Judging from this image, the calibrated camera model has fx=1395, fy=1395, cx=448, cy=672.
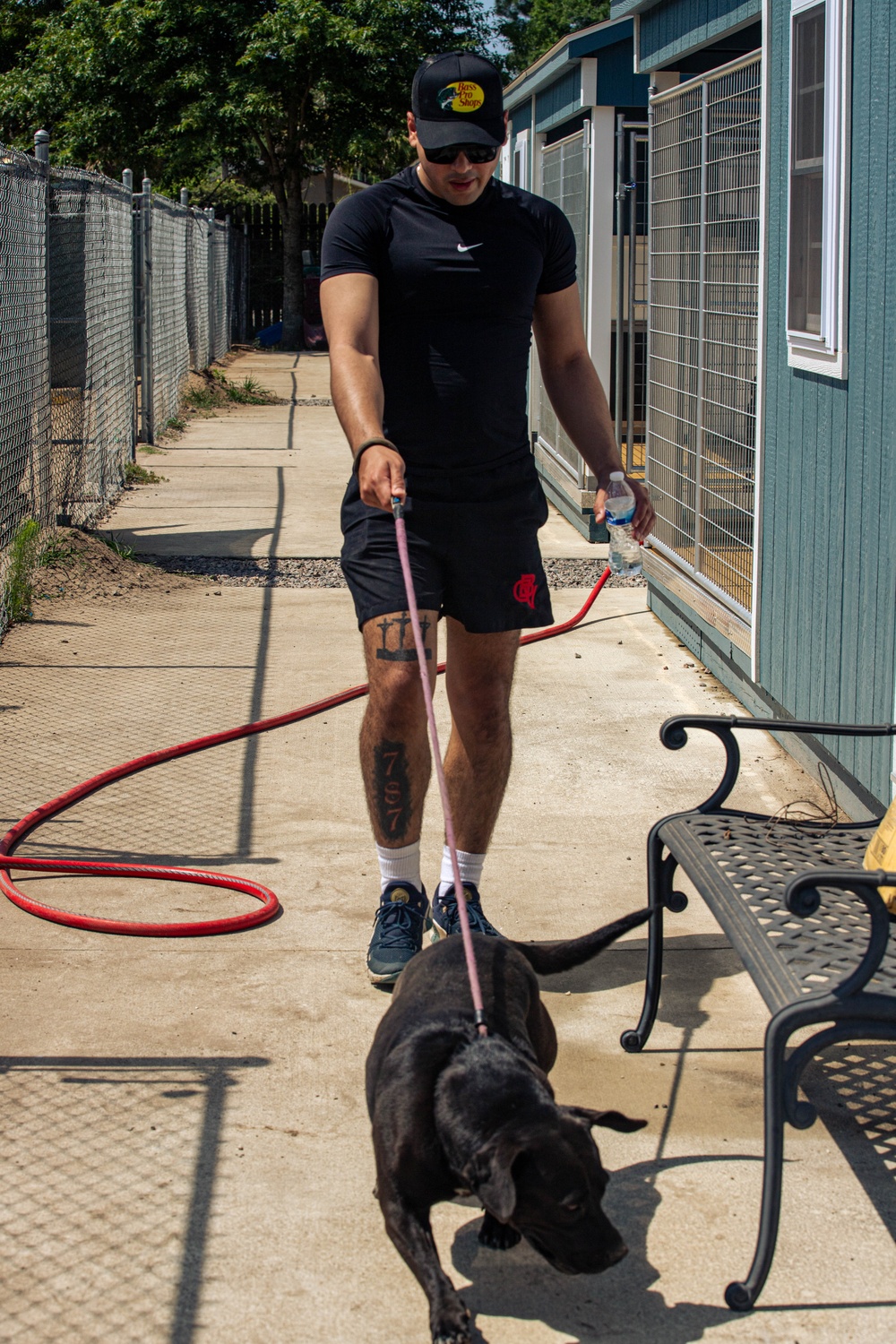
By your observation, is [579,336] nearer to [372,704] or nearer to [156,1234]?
[372,704]

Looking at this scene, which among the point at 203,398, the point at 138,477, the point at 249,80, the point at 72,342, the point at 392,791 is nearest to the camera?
the point at 392,791

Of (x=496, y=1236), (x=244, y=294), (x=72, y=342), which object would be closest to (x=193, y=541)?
(x=72, y=342)

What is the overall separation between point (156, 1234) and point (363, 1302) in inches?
15.9

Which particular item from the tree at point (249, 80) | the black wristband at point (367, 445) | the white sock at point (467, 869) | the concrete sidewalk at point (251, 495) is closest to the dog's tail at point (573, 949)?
the white sock at point (467, 869)

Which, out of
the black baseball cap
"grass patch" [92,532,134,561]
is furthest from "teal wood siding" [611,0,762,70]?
"grass patch" [92,532,134,561]

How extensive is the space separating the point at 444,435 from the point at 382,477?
1.68 feet

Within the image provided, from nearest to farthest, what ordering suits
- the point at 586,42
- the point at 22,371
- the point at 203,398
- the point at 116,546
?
the point at 22,371 < the point at 116,546 < the point at 586,42 < the point at 203,398

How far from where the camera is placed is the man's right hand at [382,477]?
9.64ft

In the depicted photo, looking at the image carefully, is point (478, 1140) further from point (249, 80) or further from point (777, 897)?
point (249, 80)

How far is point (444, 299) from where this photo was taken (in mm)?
3361

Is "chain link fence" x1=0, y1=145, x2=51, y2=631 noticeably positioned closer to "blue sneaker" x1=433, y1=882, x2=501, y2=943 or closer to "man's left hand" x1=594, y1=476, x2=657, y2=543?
"blue sneaker" x1=433, y1=882, x2=501, y2=943

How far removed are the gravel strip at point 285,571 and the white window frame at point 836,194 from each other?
3.77 meters

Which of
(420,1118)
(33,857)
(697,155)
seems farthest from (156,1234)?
(697,155)

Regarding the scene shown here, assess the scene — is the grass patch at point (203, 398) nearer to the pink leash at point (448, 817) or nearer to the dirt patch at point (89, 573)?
the dirt patch at point (89, 573)
